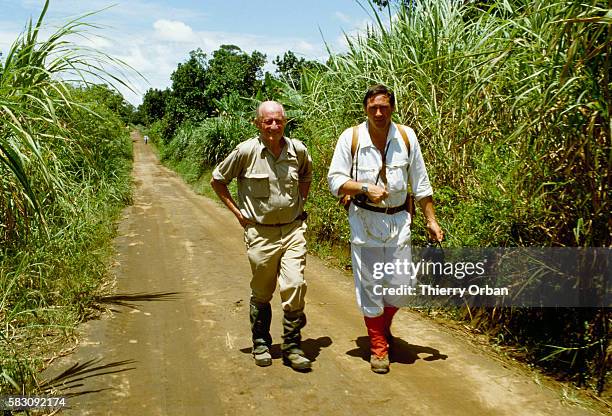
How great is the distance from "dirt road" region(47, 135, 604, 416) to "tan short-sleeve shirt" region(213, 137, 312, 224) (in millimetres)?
1034

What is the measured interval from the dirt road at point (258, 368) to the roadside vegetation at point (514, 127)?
48cm

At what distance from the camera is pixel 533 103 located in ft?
12.7

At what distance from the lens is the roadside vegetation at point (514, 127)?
3.47 metres

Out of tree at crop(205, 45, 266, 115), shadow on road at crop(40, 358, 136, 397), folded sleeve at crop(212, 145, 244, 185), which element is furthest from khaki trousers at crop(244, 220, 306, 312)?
tree at crop(205, 45, 266, 115)

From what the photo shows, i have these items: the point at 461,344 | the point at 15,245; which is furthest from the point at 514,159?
the point at 15,245

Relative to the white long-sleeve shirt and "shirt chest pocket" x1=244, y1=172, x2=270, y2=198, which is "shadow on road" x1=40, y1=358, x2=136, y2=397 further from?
the white long-sleeve shirt

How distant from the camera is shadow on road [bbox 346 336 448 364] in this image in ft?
13.1

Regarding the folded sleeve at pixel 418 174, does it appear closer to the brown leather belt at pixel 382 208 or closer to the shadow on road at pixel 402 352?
the brown leather belt at pixel 382 208

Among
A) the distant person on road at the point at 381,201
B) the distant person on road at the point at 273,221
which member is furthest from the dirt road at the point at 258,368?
the distant person on road at the point at 381,201

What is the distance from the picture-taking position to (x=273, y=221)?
382 centimetres

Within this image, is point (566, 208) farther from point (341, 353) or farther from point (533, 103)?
point (341, 353)

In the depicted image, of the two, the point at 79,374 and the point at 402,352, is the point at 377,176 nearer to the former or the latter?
the point at 402,352

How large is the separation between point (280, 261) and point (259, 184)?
55cm

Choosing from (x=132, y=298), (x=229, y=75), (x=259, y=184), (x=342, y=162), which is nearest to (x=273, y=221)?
(x=259, y=184)
